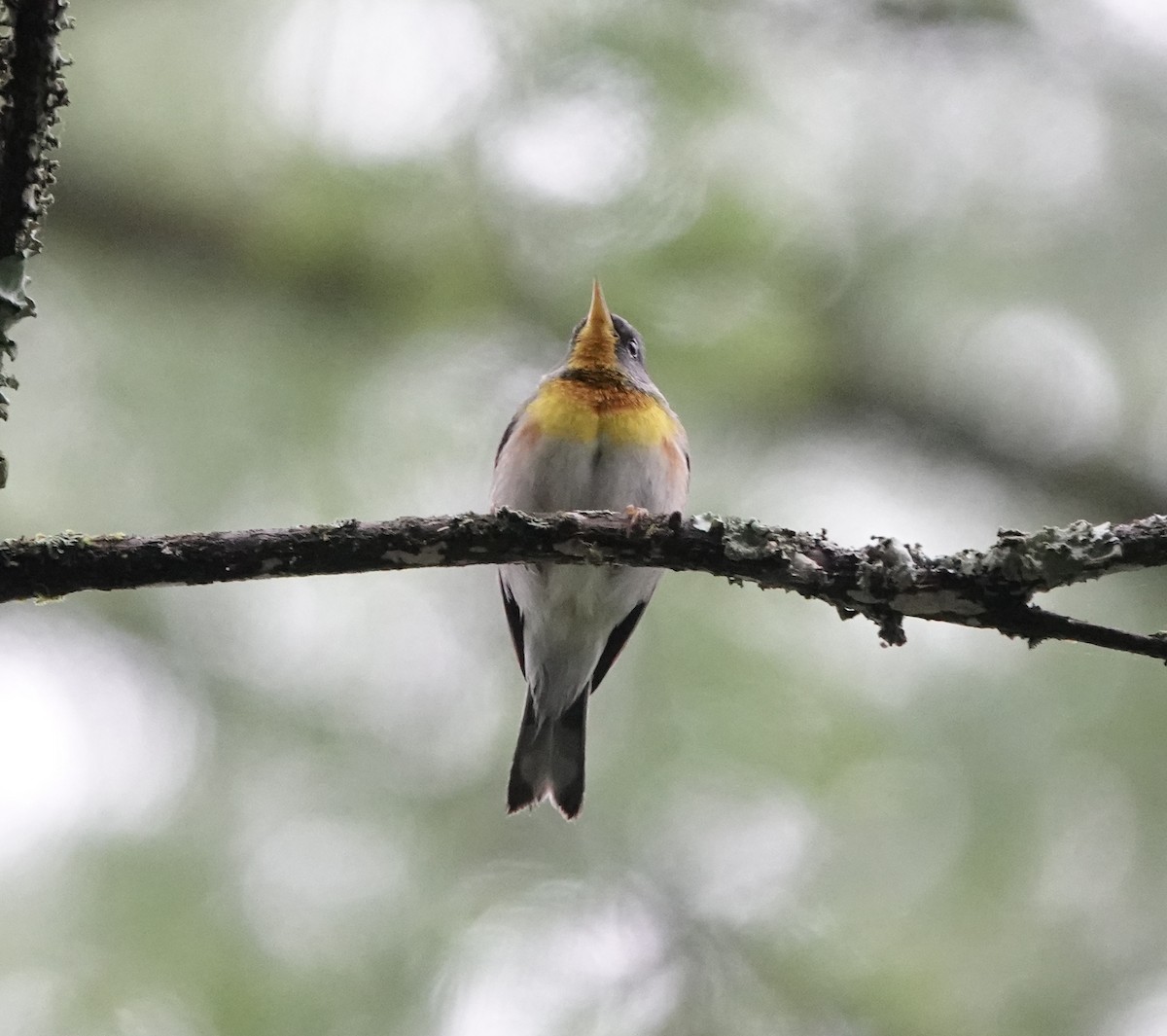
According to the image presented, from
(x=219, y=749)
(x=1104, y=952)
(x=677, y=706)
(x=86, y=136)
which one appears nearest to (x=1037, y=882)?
(x=1104, y=952)

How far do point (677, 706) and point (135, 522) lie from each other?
1563 mm

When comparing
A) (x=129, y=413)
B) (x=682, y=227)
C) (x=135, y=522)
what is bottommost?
(x=135, y=522)

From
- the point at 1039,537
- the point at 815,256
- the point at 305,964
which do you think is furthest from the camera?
the point at 815,256

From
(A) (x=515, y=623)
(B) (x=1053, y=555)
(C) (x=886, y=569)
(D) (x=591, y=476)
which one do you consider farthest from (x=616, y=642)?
(B) (x=1053, y=555)

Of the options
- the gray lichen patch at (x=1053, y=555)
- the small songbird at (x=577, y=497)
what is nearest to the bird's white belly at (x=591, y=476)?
the small songbird at (x=577, y=497)

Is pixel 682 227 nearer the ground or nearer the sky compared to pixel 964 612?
nearer the sky

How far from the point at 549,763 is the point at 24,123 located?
6.98 ft

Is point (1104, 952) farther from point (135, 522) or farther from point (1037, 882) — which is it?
point (135, 522)

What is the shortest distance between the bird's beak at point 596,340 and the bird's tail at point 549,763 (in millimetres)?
990

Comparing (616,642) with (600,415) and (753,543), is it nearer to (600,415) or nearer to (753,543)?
(600,415)

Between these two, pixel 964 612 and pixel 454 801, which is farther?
pixel 454 801

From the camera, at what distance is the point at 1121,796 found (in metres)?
3.23

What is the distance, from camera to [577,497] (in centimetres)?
317

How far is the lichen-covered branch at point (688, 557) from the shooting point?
1.75m
